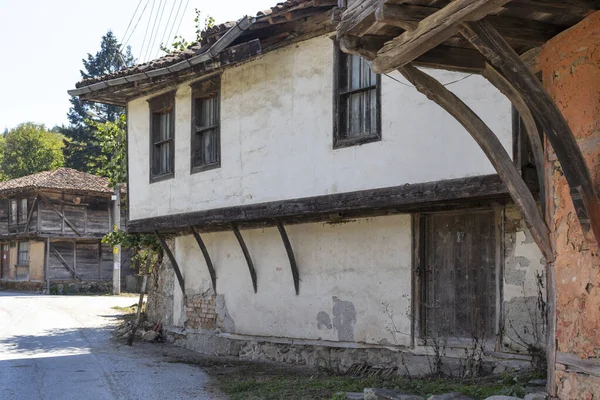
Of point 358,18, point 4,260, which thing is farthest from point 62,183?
point 358,18

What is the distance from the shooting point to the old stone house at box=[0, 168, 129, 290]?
33969 millimetres

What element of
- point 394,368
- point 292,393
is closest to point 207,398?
point 292,393

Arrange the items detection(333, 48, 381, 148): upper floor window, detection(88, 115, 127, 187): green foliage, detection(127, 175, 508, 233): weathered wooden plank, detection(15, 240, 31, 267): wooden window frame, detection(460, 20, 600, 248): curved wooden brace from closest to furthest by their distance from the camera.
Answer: detection(460, 20, 600, 248): curved wooden brace < detection(127, 175, 508, 233): weathered wooden plank < detection(333, 48, 381, 148): upper floor window < detection(88, 115, 127, 187): green foliage < detection(15, 240, 31, 267): wooden window frame

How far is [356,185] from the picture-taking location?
→ 8883 millimetres

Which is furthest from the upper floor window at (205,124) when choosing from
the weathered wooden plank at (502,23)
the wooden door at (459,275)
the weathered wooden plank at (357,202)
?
the weathered wooden plank at (502,23)

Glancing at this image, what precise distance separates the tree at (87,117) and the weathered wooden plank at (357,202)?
35650 mm

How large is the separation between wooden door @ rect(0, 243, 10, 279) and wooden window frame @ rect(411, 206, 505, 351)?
32730 mm

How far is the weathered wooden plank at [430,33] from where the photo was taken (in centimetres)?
404

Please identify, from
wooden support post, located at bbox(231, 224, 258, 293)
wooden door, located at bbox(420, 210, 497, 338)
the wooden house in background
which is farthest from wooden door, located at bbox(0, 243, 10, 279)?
wooden door, located at bbox(420, 210, 497, 338)

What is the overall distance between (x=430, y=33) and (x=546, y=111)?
2.85 feet

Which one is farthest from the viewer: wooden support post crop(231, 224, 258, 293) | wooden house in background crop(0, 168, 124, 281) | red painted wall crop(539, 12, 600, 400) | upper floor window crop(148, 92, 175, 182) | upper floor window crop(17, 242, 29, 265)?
upper floor window crop(17, 242, 29, 265)

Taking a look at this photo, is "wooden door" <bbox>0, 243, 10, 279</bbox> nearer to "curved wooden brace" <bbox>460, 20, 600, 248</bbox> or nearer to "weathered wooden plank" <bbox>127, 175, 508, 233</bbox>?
"weathered wooden plank" <bbox>127, 175, 508, 233</bbox>

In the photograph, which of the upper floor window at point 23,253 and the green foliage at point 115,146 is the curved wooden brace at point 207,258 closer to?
the green foliage at point 115,146

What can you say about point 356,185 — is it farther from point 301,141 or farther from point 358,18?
point 358,18
